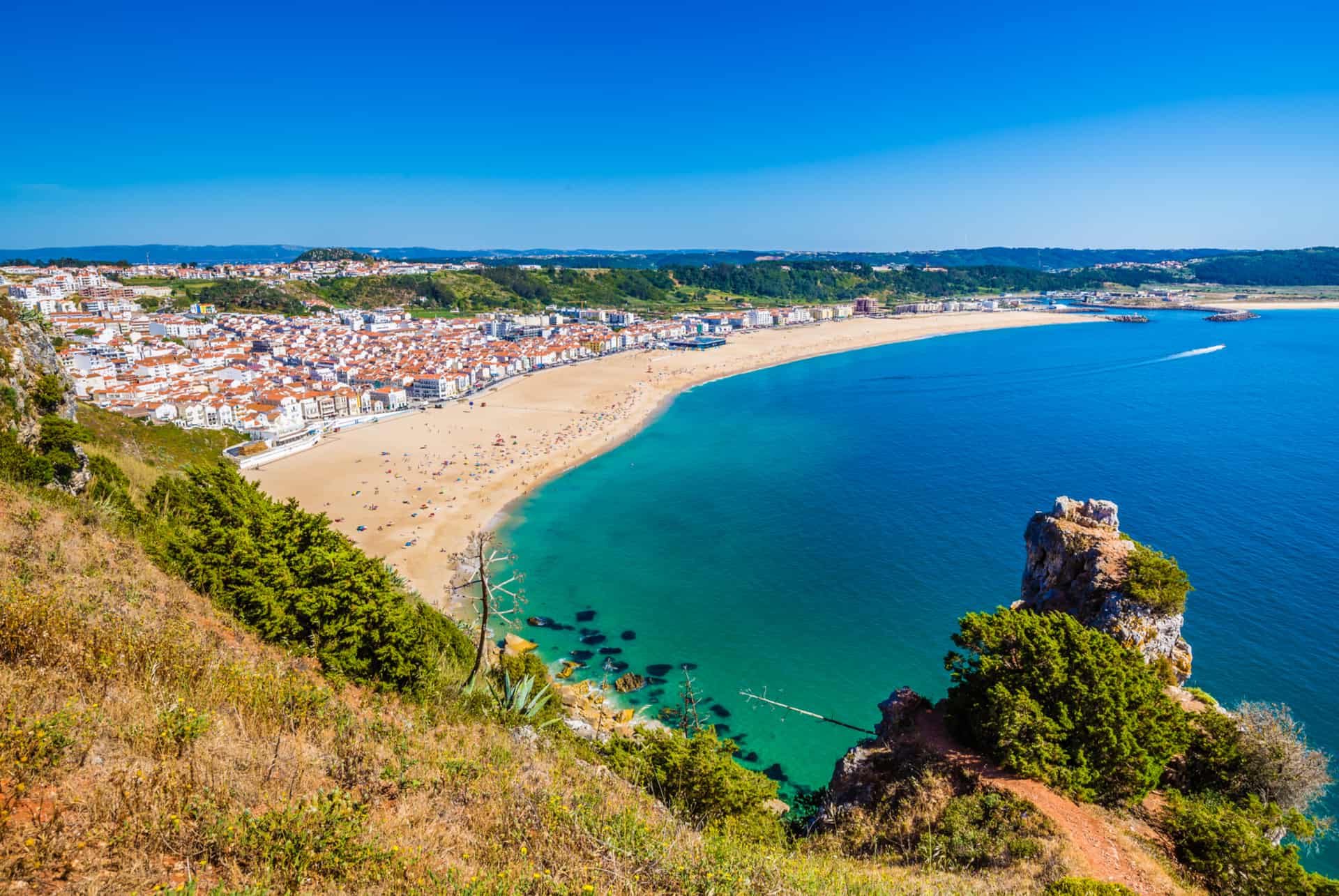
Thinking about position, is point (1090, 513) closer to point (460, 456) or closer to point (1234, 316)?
point (460, 456)

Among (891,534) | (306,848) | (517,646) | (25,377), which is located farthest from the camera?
(891,534)

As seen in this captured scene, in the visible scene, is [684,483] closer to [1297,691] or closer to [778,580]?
[778,580]

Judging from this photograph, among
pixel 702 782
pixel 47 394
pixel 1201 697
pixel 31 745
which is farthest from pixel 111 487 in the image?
pixel 1201 697

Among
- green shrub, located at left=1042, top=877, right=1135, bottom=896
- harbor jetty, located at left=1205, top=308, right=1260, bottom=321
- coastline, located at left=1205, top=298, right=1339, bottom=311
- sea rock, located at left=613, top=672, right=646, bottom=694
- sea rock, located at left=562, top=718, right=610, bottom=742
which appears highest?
coastline, located at left=1205, top=298, right=1339, bottom=311

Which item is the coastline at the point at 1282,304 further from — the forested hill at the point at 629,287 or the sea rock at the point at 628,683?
the sea rock at the point at 628,683

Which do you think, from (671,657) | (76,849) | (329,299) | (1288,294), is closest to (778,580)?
(671,657)

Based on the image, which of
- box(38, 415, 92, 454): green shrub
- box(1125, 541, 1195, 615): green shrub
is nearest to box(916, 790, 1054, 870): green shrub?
box(1125, 541, 1195, 615): green shrub

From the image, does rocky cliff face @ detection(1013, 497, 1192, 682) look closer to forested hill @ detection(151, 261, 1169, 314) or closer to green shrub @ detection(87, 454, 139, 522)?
green shrub @ detection(87, 454, 139, 522)
